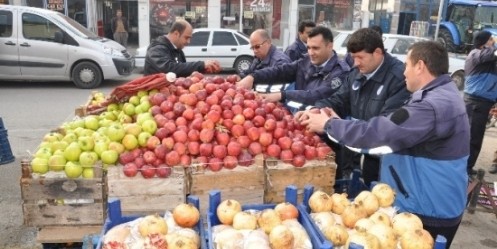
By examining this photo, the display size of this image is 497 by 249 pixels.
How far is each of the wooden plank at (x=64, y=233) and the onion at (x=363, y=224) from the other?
2.03 m

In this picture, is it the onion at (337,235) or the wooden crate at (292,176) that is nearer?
the onion at (337,235)

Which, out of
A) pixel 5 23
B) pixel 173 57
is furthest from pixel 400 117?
pixel 5 23

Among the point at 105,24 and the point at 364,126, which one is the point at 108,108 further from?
the point at 105,24

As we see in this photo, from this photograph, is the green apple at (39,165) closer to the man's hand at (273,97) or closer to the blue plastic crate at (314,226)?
the blue plastic crate at (314,226)

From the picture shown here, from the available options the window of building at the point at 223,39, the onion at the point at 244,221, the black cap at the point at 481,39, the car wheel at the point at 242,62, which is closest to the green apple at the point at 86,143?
the onion at the point at 244,221

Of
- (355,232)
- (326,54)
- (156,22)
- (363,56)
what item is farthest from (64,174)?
(156,22)

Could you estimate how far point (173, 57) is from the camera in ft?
18.9

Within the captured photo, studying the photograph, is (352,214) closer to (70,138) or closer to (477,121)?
(70,138)

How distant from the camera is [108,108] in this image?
→ 14.0ft

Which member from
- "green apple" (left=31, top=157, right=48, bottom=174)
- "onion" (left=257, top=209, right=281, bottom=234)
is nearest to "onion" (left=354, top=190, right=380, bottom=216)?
"onion" (left=257, top=209, right=281, bottom=234)

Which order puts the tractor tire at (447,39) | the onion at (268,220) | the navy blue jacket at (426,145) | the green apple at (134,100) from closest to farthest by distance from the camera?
the onion at (268,220) < the navy blue jacket at (426,145) < the green apple at (134,100) < the tractor tire at (447,39)

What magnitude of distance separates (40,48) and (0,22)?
3.64ft

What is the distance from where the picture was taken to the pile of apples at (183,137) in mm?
3336

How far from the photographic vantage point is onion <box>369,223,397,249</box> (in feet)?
7.05
